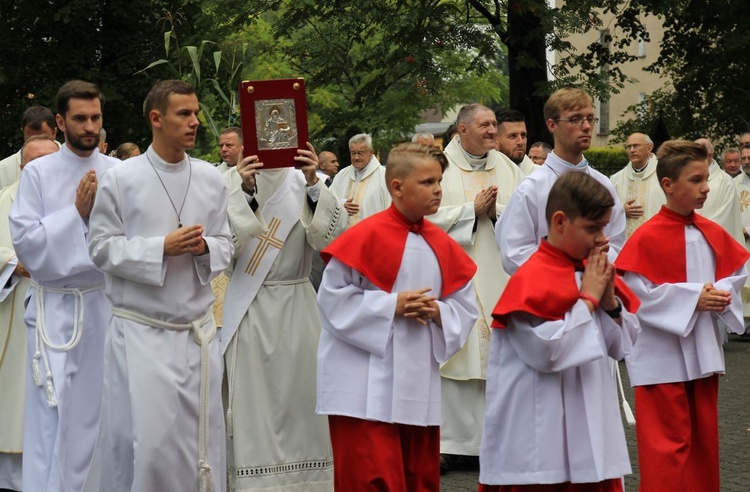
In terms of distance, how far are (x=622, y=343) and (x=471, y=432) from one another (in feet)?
11.4

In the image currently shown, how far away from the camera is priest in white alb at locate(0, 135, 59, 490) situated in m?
8.52

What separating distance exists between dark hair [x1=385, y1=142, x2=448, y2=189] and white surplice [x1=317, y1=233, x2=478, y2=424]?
0.33 metres

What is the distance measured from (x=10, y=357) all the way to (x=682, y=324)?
182 inches

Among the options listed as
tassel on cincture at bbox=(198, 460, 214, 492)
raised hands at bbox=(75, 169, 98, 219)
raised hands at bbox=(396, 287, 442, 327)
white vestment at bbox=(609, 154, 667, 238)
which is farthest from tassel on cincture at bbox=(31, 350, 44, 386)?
white vestment at bbox=(609, 154, 667, 238)

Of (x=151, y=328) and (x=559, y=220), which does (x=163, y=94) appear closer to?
(x=151, y=328)

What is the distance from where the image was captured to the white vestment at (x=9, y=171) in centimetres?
1050

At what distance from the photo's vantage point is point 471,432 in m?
8.94

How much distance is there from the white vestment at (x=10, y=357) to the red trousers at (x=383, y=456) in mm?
3229

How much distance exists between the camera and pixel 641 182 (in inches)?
564

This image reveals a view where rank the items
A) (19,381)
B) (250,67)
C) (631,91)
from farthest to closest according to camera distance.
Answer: (631,91) < (250,67) < (19,381)

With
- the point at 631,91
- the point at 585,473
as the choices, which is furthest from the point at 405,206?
the point at 631,91

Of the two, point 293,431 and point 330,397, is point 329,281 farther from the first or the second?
point 293,431

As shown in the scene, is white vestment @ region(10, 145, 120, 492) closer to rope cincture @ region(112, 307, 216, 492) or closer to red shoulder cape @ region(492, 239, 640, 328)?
rope cincture @ region(112, 307, 216, 492)

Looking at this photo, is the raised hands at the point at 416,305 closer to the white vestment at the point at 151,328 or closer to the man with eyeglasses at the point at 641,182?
the white vestment at the point at 151,328
